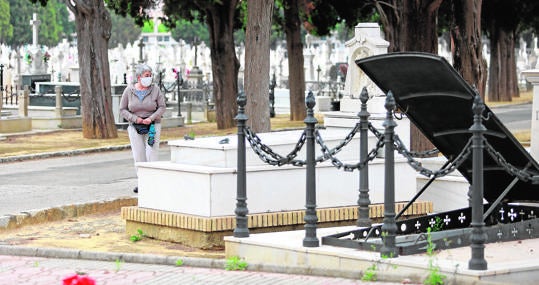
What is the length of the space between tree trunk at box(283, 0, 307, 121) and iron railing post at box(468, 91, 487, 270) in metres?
25.7

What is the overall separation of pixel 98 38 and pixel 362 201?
17099 millimetres

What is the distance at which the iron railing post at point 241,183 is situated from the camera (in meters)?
12.0

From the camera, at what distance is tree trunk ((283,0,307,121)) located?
3594cm

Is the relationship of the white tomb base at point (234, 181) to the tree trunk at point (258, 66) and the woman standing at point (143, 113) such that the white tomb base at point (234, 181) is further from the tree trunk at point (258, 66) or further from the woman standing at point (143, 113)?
the tree trunk at point (258, 66)

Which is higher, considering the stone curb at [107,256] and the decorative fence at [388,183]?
the decorative fence at [388,183]

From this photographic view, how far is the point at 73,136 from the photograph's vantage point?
1168 inches

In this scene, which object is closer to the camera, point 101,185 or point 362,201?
point 362,201

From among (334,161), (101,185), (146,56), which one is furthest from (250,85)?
(146,56)

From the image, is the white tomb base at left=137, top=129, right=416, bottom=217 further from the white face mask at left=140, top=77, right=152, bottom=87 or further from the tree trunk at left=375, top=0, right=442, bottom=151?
the tree trunk at left=375, top=0, right=442, bottom=151

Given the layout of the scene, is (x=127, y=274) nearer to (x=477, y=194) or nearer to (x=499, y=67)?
(x=477, y=194)

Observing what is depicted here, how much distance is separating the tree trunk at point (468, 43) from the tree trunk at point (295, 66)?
10.3 m

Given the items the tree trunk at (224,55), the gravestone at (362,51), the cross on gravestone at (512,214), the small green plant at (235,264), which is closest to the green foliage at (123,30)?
the tree trunk at (224,55)

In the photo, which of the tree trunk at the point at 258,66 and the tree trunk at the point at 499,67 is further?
the tree trunk at the point at 499,67

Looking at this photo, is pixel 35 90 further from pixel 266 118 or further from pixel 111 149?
pixel 266 118
